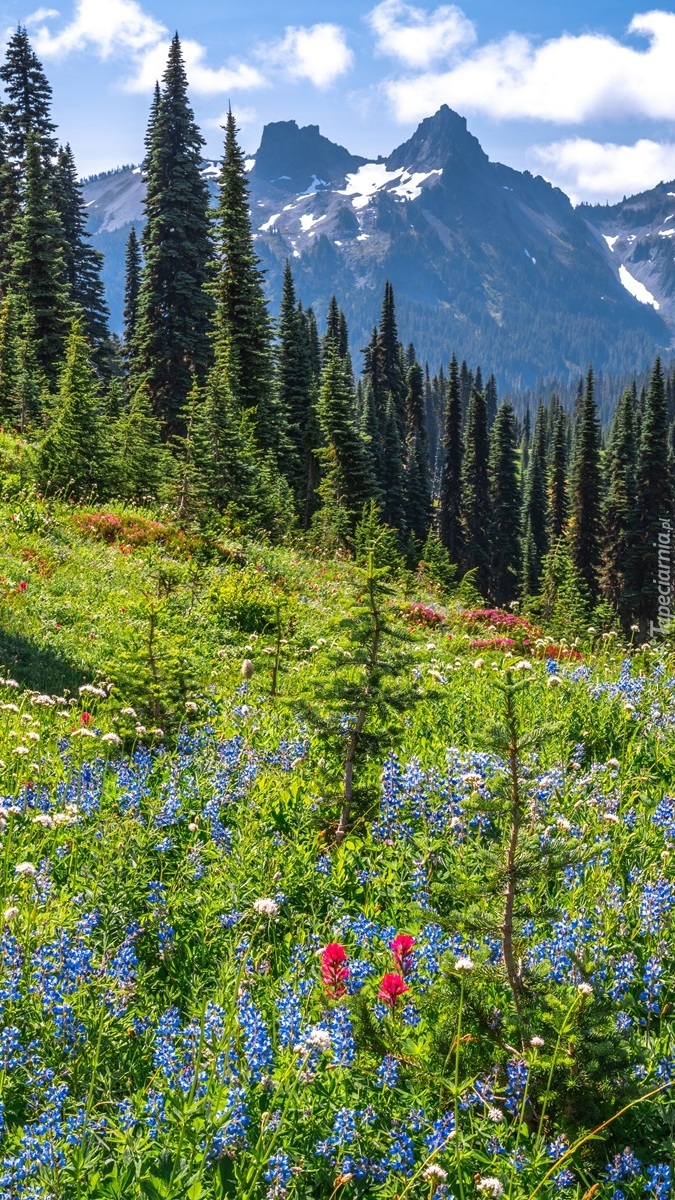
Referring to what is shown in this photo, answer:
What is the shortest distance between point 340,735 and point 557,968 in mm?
2024

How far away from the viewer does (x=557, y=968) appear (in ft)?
11.0

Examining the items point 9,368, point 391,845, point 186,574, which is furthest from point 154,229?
point 391,845

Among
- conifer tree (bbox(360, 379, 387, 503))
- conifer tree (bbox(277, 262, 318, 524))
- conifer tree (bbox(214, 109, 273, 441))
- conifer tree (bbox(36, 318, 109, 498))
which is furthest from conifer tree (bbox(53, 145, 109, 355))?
conifer tree (bbox(36, 318, 109, 498))

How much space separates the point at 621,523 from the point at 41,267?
47962 millimetres

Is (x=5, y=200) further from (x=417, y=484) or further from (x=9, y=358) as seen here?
(x=417, y=484)

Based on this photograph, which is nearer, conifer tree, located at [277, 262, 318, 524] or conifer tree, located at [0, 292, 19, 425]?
conifer tree, located at [0, 292, 19, 425]

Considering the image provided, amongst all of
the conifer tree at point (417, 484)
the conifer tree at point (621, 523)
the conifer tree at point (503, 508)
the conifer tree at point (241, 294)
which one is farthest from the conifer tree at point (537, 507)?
the conifer tree at point (241, 294)

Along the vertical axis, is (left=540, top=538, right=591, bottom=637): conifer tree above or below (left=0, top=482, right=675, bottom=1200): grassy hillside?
below

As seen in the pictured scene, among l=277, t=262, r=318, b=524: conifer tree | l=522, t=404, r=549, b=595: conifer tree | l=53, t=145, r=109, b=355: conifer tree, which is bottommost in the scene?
l=522, t=404, r=549, b=595: conifer tree

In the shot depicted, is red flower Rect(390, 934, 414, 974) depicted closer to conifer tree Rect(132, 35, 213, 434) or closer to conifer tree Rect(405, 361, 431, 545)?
conifer tree Rect(132, 35, 213, 434)

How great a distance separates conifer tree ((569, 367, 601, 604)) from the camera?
65.7 meters

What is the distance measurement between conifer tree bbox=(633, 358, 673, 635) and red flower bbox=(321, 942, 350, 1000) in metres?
59.6

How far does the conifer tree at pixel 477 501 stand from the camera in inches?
3125

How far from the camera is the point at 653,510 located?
61.4 metres
